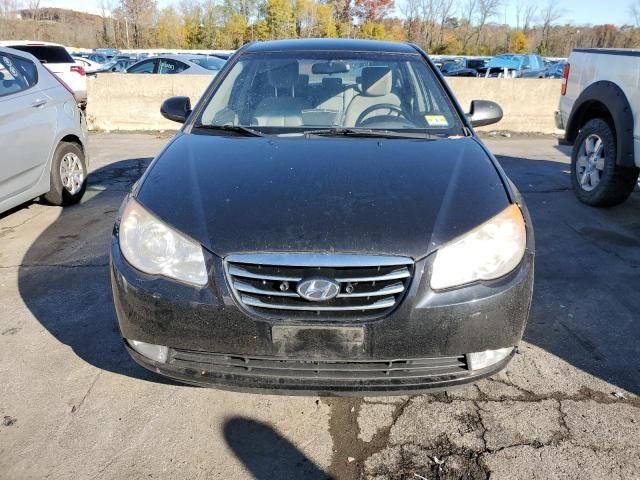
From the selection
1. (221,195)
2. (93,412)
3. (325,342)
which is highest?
(221,195)

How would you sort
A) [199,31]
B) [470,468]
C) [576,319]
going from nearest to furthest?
1. [470,468]
2. [576,319]
3. [199,31]

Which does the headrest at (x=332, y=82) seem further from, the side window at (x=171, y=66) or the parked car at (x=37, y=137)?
the side window at (x=171, y=66)

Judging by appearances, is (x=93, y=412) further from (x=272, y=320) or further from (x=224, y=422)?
(x=272, y=320)

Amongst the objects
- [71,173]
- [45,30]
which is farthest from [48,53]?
[45,30]

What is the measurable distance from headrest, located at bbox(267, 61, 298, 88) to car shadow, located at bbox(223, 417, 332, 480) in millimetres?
2155

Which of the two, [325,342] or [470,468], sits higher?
[325,342]

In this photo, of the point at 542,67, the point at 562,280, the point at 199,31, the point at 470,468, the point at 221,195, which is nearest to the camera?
the point at 470,468

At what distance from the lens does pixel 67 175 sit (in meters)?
5.38

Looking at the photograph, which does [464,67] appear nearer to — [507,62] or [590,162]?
[507,62]

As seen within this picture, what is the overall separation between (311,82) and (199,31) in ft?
217

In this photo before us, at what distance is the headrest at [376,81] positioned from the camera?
11.5 feet

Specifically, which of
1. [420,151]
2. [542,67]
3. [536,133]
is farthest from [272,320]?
[542,67]

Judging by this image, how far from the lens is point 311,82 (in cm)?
351

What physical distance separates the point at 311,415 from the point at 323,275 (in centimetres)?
85
